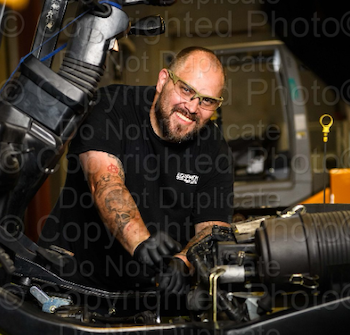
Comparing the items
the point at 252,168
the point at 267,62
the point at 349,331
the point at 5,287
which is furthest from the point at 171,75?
the point at 267,62

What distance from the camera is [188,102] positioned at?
61.2 inches

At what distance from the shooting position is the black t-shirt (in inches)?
68.8

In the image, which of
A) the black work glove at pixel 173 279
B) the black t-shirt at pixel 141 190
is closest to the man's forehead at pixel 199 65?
the black t-shirt at pixel 141 190

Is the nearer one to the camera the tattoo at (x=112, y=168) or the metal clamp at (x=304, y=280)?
the metal clamp at (x=304, y=280)

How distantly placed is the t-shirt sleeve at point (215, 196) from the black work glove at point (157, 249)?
2.84 feet

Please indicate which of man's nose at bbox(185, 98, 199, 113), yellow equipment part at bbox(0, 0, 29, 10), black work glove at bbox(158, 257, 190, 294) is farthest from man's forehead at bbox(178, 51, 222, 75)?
yellow equipment part at bbox(0, 0, 29, 10)

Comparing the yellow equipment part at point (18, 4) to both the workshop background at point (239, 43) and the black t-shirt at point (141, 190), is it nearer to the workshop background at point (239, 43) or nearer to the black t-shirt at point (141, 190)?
the workshop background at point (239, 43)

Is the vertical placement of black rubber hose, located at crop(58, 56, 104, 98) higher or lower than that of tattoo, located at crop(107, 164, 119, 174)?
higher

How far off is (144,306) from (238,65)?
157 inches

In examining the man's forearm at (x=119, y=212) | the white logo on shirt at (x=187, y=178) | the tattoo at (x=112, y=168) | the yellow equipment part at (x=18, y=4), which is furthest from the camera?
the yellow equipment part at (x=18, y=4)

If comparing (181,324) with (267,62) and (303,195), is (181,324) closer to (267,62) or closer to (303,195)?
(303,195)

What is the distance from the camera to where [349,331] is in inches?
35.5

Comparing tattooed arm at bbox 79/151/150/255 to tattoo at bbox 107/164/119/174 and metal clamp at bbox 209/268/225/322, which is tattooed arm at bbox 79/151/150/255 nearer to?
tattoo at bbox 107/164/119/174

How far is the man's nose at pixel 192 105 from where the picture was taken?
154cm
